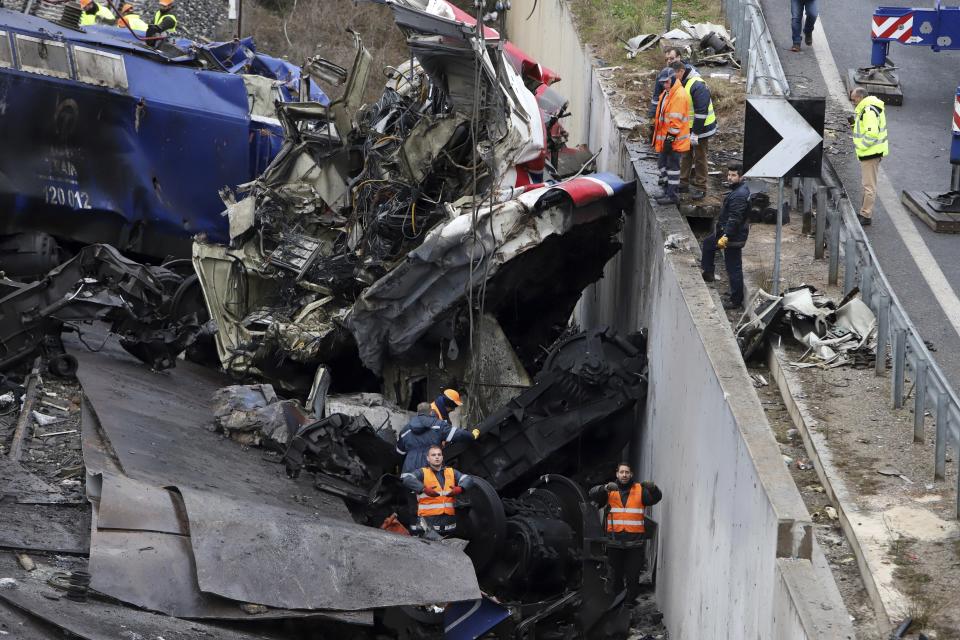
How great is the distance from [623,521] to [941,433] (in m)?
2.73

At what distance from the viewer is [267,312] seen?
13.7 metres

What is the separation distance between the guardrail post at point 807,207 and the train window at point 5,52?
8122 millimetres

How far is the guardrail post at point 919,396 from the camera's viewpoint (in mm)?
7516

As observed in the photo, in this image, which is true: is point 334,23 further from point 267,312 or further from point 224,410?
point 224,410

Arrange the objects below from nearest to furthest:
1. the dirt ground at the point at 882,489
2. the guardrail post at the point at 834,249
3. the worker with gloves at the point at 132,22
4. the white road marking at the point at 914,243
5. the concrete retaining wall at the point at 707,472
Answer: the concrete retaining wall at the point at 707,472 < the dirt ground at the point at 882,489 < the guardrail post at the point at 834,249 < the white road marking at the point at 914,243 < the worker with gloves at the point at 132,22

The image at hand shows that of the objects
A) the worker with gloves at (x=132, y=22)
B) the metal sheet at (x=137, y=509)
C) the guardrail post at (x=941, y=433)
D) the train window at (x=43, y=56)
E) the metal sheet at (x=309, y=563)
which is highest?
the train window at (x=43, y=56)

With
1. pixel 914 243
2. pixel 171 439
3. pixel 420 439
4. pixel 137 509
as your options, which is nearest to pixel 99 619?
pixel 137 509

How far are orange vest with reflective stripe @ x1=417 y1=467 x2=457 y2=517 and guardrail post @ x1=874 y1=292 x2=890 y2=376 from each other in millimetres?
3030

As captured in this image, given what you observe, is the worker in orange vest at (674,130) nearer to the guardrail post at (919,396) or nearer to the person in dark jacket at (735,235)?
the person in dark jacket at (735,235)

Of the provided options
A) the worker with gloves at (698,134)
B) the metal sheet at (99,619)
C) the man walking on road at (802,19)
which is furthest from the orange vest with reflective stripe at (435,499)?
the man walking on road at (802,19)

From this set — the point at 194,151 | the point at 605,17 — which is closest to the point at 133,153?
the point at 194,151

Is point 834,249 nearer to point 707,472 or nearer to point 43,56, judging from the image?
point 707,472

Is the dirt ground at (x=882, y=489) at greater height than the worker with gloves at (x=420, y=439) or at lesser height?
greater

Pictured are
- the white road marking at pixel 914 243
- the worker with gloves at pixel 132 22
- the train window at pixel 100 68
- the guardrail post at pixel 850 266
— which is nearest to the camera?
the guardrail post at pixel 850 266
